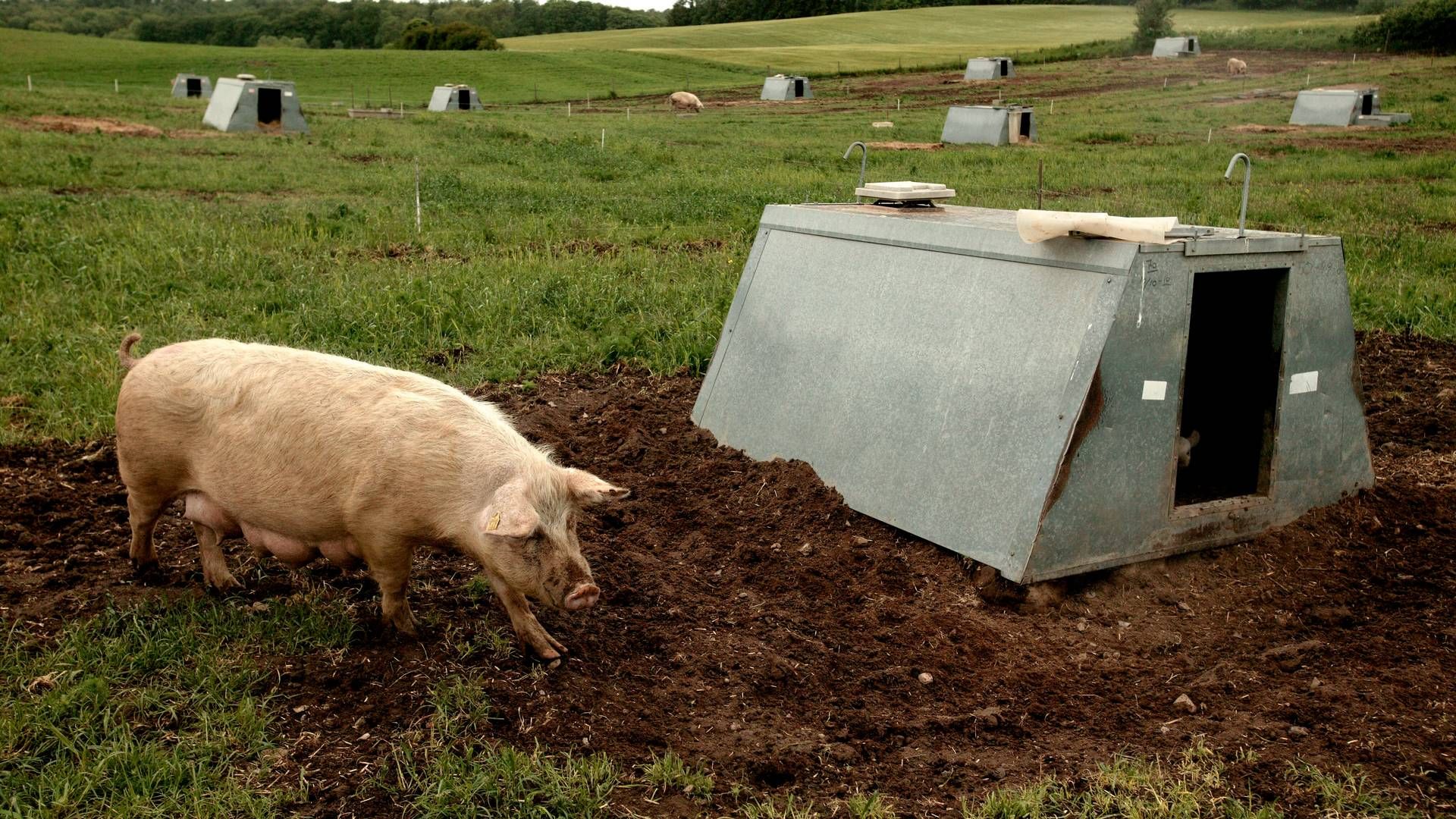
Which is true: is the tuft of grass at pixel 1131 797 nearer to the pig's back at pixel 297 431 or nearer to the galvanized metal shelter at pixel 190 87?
the pig's back at pixel 297 431

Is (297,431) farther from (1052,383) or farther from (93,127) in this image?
(93,127)

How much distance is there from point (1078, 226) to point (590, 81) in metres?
47.7

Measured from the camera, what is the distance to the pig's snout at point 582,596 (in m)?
4.02

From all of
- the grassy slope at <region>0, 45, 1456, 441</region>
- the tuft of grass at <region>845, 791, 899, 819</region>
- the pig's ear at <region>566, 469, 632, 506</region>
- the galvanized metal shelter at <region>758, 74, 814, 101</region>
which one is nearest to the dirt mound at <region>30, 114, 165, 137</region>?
the grassy slope at <region>0, 45, 1456, 441</region>

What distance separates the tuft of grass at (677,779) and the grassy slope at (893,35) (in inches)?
2175

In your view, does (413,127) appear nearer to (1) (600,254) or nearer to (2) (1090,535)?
(1) (600,254)

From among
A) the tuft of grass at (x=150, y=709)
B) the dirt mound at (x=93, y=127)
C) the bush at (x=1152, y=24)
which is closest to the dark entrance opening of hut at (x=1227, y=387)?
the tuft of grass at (x=150, y=709)

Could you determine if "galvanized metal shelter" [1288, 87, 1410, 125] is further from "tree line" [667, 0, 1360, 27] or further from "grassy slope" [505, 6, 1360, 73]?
"tree line" [667, 0, 1360, 27]

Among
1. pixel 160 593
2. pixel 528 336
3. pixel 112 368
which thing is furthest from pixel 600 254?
pixel 160 593

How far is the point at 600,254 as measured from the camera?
11.8 meters

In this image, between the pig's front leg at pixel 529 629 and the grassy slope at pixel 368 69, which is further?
the grassy slope at pixel 368 69

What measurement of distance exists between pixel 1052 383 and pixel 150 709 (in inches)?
149

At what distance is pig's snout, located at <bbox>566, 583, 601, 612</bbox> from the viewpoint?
13.2ft

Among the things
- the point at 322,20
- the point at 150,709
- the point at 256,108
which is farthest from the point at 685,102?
the point at 322,20
